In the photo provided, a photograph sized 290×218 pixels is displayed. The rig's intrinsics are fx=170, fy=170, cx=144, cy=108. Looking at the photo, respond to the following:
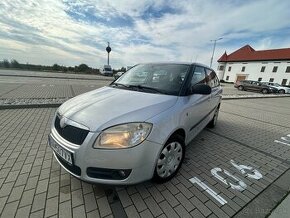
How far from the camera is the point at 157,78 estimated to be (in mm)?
3150

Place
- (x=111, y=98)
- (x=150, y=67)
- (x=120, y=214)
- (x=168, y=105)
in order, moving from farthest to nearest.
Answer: (x=150, y=67), (x=111, y=98), (x=168, y=105), (x=120, y=214)

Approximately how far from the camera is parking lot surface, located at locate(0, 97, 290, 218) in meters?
2.08

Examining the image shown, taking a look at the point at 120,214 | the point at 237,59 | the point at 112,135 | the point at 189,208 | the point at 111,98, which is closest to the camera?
the point at 112,135

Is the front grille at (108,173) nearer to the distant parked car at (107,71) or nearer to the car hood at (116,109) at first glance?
the car hood at (116,109)

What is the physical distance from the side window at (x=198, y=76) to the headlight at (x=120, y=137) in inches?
63.6

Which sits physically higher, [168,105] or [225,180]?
[168,105]

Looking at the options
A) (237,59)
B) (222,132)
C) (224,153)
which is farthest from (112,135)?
(237,59)

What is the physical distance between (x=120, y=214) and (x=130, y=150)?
0.81 m

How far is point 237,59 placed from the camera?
181ft

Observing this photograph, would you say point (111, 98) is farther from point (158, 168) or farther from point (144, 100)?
point (158, 168)

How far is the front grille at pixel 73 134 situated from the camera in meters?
1.92

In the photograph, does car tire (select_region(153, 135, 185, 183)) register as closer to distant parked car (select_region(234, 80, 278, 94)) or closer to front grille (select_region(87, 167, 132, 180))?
front grille (select_region(87, 167, 132, 180))

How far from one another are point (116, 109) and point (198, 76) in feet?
6.73

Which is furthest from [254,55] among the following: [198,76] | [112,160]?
[112,160]
